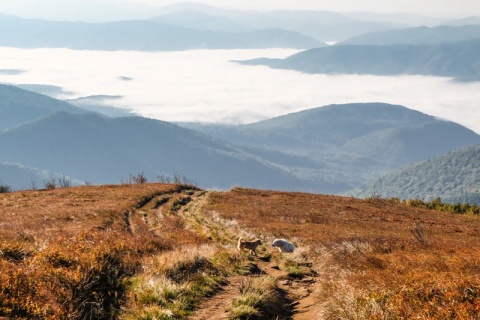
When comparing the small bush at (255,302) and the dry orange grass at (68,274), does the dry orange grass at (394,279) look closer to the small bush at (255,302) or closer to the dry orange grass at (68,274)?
the small bush at (255,302)

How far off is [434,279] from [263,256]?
39.4ft

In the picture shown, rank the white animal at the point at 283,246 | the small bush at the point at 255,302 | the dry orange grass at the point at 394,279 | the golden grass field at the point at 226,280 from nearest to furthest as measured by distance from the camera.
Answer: the dry orange grass at the point at 394,279, the golden grass field at the point at 226,280, the small bush at the point at 255,302, the white animal at the point at 283,246

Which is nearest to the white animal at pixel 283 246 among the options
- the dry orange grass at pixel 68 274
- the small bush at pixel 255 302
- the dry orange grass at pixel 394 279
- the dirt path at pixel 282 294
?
the dry orange grass at pixel 394 279

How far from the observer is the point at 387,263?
15.1 metres

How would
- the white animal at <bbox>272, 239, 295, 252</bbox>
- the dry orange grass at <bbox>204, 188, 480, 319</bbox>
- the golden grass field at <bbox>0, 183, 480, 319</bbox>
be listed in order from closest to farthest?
the dry orange grass at <bbox>204, 188, 480, 319</bbox> → the golden grass field at <bbox>0, 183, 480, 319</bbox> → the white animal at <bbox>272, 239, 295, 252</bbox>

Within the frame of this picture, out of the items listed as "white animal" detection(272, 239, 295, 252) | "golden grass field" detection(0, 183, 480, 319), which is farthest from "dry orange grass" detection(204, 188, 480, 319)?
"white animal" detection(272, 239, 295, 252)

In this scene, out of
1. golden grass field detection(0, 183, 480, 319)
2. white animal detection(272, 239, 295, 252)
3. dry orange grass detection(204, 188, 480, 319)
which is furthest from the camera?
white animal detection(272, 239, 295, 252)

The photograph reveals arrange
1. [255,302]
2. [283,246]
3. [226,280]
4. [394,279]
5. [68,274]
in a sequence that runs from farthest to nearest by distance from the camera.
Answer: [283,246] → [226,280] → [255,302] → [394,279] → [68,274]

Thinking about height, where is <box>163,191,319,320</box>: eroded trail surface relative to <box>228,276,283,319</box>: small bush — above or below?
below

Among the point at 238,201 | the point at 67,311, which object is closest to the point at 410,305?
the point at 67,311

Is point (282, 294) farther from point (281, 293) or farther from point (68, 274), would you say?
point (68, 274)

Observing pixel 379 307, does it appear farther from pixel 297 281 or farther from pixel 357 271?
pixel 297 281

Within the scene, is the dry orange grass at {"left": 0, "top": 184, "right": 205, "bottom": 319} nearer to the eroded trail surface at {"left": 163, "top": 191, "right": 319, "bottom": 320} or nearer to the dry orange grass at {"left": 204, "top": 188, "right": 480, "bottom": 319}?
the eroded trail surface at {"left": 163, "top": 191, "right": 319, "bottom": 320}

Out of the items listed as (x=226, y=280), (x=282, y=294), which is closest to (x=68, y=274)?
(x=226, y=280)
